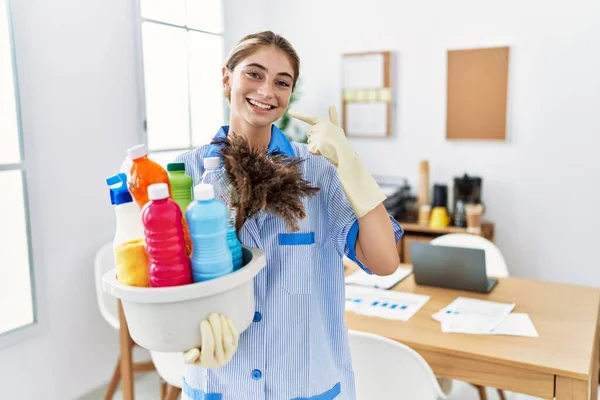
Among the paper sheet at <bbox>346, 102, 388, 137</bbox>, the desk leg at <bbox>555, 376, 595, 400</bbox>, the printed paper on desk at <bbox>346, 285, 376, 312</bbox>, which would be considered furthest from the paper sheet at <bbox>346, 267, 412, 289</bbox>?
the paper sheet at <bbox>346, 102, 388, 137</bbox>

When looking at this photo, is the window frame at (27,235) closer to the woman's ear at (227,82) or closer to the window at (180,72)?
the window at (180,72)

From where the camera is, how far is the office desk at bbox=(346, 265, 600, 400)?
1391 millimetres

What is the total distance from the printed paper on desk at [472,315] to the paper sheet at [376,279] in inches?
11.5

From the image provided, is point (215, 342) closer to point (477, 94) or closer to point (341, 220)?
point (341, 220)

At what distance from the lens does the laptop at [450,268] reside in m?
1.89

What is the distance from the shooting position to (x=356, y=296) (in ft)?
6.40

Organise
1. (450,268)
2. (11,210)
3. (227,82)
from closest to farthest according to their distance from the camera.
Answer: (227,82), (450,268), (11,210)

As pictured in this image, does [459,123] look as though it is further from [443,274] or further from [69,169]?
[69,169]

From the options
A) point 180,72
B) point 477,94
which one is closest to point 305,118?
point 180,72

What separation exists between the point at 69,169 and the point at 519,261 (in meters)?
2.56

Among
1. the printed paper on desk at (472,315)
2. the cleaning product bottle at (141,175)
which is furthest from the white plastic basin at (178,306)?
the printed paper on desk at (472,315)

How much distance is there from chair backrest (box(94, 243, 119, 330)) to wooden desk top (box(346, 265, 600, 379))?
3.76ft

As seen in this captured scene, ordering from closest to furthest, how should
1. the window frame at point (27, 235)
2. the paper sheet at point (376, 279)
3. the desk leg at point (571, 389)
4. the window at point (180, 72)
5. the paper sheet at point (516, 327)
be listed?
the desk leg at point (571, 389) → the paper sheet at point (516, 327) → the paper sheet at point (376, 279) → the window frame at point (27, 235) → the window at point (180, 72)

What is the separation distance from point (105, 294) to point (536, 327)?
1.77 meters
